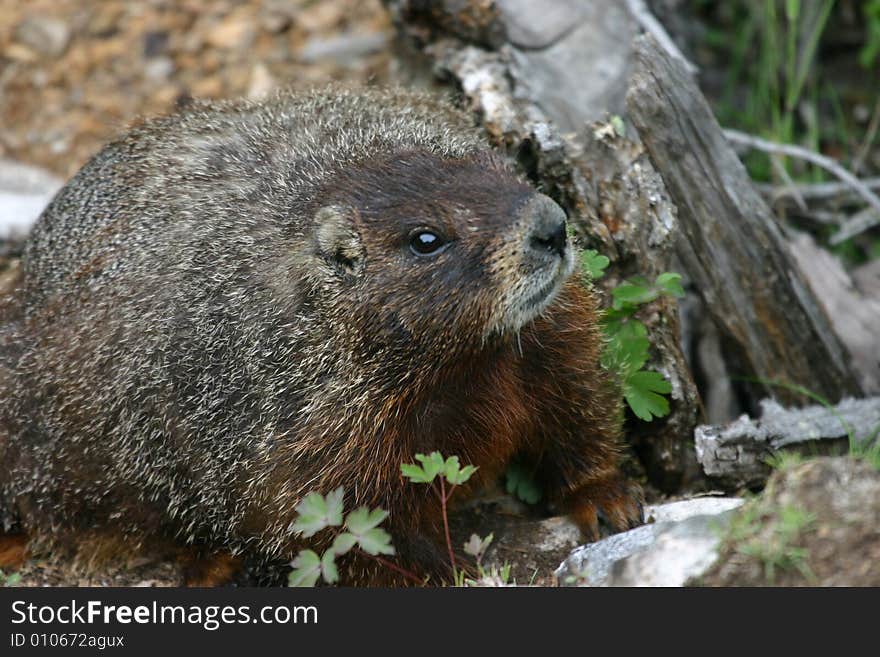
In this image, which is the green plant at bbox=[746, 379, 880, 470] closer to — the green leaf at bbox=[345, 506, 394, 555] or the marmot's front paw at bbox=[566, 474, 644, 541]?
the marmot's front paw at bbox=[566, 474, 644, 541]

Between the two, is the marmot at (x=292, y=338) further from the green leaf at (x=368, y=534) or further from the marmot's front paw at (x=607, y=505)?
the green leaf at (x=368, y=534)

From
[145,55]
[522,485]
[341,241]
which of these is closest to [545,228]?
[341,241]

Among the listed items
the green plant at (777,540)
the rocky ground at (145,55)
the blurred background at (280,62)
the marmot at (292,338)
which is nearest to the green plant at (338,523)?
the marmot at (292,338)

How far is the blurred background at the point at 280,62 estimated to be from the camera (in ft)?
24.9

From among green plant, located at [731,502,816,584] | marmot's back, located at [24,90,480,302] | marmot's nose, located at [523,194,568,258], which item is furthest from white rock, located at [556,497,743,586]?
marmot's back, located at [24,90,480,302]

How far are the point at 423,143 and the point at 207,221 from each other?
3.32ft

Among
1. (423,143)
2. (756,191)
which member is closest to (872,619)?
(423,143)

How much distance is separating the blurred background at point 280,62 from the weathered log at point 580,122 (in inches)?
50.9

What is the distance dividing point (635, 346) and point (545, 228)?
1.39 meters

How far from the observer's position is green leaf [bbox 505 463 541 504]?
5.09 m

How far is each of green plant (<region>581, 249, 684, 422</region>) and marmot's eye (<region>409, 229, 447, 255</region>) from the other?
3.54 ft

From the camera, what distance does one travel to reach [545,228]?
3883mm

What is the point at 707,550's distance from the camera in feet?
11.3

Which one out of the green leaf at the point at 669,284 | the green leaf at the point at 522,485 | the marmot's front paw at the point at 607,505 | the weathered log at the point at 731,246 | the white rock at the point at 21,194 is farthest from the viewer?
the white rock at the point at 21,194
